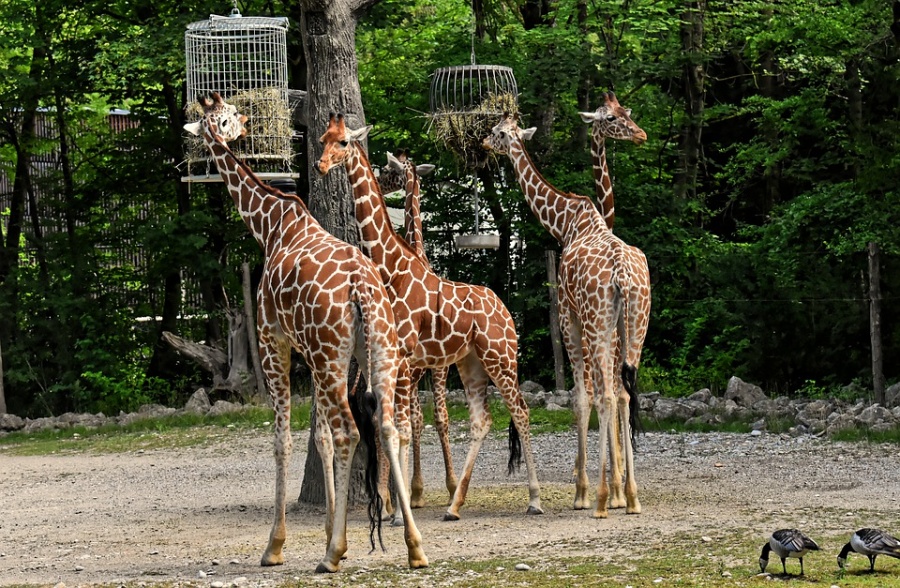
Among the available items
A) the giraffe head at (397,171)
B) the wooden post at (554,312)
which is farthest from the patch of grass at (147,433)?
the giraffe head at (397,171)

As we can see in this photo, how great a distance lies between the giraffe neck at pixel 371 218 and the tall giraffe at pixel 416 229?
0.74m

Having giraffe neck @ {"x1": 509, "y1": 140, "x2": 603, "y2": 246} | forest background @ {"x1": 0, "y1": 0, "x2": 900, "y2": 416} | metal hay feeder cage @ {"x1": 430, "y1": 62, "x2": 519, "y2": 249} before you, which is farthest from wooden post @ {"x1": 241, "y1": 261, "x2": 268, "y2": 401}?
giraffe neck @ {"x1": 509, "y1": 140, "x2": 603, "y2": 246}

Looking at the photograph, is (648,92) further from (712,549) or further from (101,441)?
(712,549)

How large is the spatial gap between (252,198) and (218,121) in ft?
2.78

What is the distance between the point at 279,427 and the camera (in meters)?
8.26

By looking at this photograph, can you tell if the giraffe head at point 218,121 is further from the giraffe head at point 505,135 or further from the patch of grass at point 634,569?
the patch of grass at point 634,569

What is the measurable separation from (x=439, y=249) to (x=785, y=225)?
533 centimetres

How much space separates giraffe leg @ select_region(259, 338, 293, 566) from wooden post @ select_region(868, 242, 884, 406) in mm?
8526

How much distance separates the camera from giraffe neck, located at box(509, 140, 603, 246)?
35.3ft

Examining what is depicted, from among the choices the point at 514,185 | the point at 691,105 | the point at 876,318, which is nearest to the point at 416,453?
the point at 876,318

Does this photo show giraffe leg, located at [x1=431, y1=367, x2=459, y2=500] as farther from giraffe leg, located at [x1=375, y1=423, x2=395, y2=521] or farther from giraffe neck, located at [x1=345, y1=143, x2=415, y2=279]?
giraffe neck, located at [x1=345, y1=143, x2=415, y2=279]

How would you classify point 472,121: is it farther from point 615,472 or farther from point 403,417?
point 403,417

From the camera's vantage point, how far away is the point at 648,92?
19.9m

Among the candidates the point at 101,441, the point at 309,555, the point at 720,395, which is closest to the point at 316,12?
the point at 309,555
